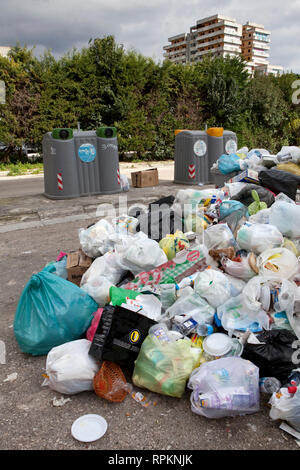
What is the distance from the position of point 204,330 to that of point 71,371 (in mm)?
860

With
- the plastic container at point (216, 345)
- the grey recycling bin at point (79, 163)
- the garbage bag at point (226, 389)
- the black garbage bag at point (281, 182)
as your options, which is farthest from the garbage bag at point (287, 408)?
the grey recycling bin at point (79, 163)

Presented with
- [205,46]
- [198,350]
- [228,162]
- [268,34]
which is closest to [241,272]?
[198,350]

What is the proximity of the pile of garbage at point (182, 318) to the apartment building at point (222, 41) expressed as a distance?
83970 millimetres

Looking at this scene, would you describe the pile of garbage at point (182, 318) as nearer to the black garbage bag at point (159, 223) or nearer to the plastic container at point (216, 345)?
the plastic container at point (216, 345)

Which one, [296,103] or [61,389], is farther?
[296,103]

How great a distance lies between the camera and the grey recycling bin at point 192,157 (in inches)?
320

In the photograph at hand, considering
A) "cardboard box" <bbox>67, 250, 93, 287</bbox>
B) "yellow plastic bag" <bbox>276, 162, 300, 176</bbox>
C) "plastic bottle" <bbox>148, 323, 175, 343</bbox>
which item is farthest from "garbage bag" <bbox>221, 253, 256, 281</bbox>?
"yellow plastic bag" <bbox>276, 162, 300, 176</bbox>

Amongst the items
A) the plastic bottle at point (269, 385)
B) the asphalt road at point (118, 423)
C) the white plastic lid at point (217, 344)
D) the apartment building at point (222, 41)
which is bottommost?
the asphalt road at point (118, 423)

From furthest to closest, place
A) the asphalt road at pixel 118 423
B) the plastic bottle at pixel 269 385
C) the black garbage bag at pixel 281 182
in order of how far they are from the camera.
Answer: the black garbage bag at pixel 281 182 → the plastic bottle at pixel 269 385 → the asphalt road at pixel 118 423

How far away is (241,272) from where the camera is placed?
2.56 meters

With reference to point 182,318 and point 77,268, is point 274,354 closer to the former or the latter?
point 182,318

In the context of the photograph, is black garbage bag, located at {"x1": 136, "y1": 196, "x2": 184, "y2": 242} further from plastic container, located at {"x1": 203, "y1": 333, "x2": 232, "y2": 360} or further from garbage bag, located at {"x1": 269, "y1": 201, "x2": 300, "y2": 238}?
plastic container, located at {"x1": 203, "y1": 333, "x2": 232, "y2": 360}

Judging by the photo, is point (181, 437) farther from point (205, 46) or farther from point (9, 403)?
point (205, 46)
